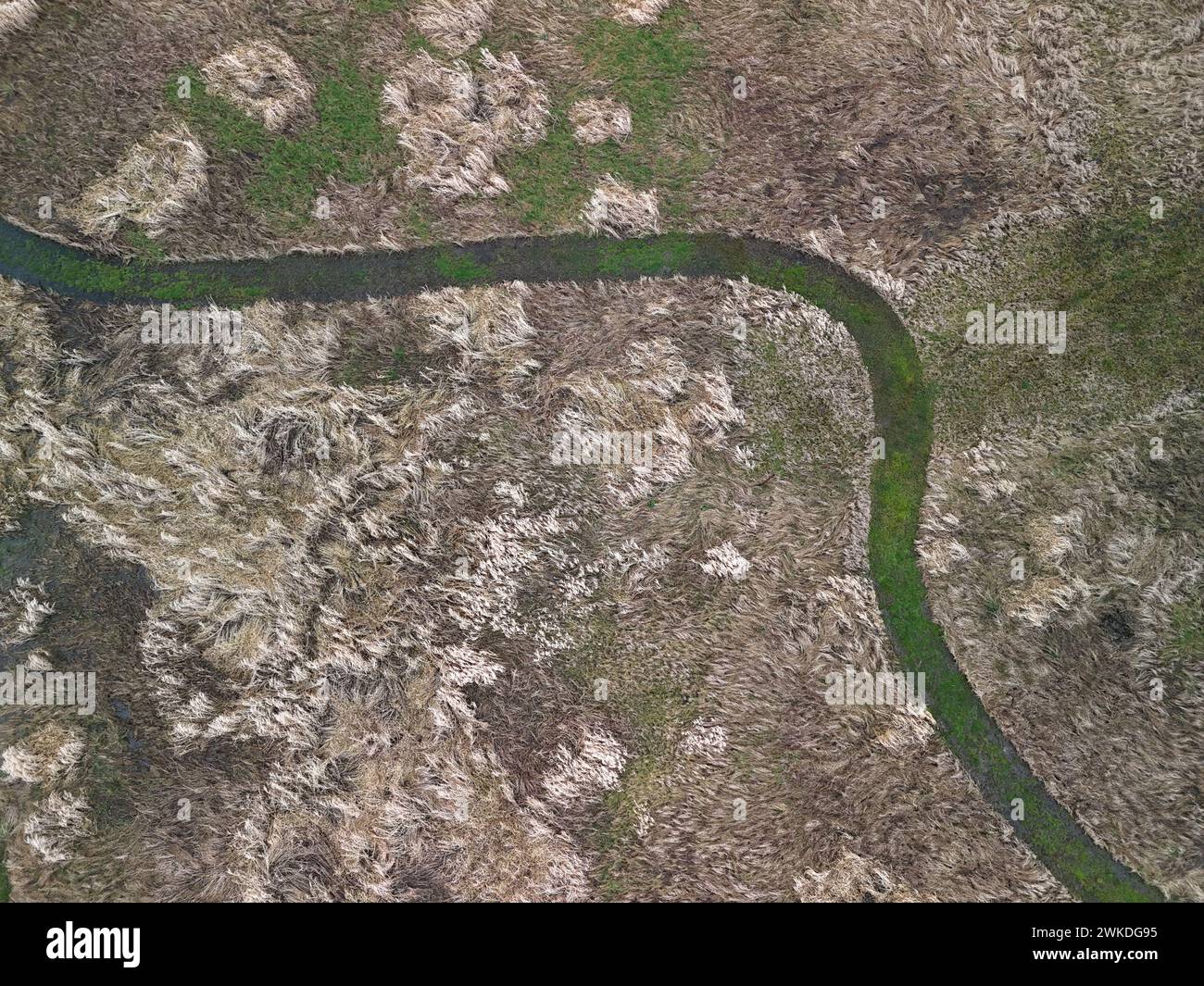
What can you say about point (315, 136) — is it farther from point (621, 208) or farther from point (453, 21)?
point (621, 208)

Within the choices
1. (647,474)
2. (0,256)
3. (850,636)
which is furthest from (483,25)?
(850,636)

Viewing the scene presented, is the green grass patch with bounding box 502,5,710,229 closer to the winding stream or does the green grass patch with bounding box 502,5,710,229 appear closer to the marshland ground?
the marshland ground

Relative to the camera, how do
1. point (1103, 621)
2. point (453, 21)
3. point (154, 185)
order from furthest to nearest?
point (154, 185), point (453, 21), point (1103, 621)

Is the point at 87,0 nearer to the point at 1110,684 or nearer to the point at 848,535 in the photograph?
the point at 848,535

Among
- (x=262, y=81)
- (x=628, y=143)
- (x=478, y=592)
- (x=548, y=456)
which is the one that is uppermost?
(x=262, y=81)

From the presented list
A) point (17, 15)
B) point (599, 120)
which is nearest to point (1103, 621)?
point (599, 120)

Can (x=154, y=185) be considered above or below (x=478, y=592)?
above
